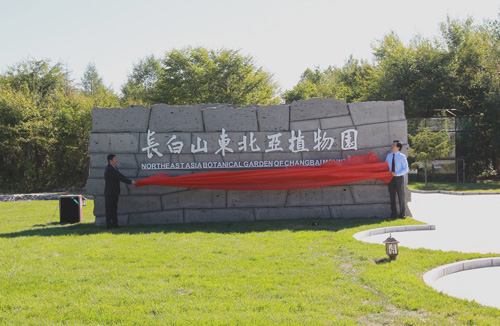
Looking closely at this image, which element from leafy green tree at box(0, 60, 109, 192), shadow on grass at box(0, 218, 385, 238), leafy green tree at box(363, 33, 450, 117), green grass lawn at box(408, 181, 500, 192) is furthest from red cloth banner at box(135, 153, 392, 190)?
leafy green tree at box(363, 33, 450, 117)

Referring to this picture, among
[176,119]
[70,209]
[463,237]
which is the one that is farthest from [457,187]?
[70,209]

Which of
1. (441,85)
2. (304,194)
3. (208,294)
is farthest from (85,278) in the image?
(441,85)

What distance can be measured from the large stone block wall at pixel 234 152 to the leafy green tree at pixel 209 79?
20.2m

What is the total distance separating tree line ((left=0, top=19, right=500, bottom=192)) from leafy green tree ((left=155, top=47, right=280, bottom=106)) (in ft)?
0.22

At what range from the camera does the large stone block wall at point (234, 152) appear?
32.9 feet

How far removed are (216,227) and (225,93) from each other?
22.2 metres

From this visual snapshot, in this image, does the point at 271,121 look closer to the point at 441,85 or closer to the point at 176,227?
the point at 176,227

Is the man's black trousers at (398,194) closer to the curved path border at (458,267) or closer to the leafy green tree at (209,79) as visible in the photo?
the curved path border at (458,267)

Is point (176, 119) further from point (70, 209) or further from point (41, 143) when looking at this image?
point (41, 143)

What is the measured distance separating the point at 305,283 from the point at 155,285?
5.51 ft

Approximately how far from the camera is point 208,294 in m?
4.79

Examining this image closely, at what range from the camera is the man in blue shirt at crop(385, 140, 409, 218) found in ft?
32.7

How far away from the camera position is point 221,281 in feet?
17.3

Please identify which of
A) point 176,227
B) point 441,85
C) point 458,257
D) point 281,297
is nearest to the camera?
point 281,297
